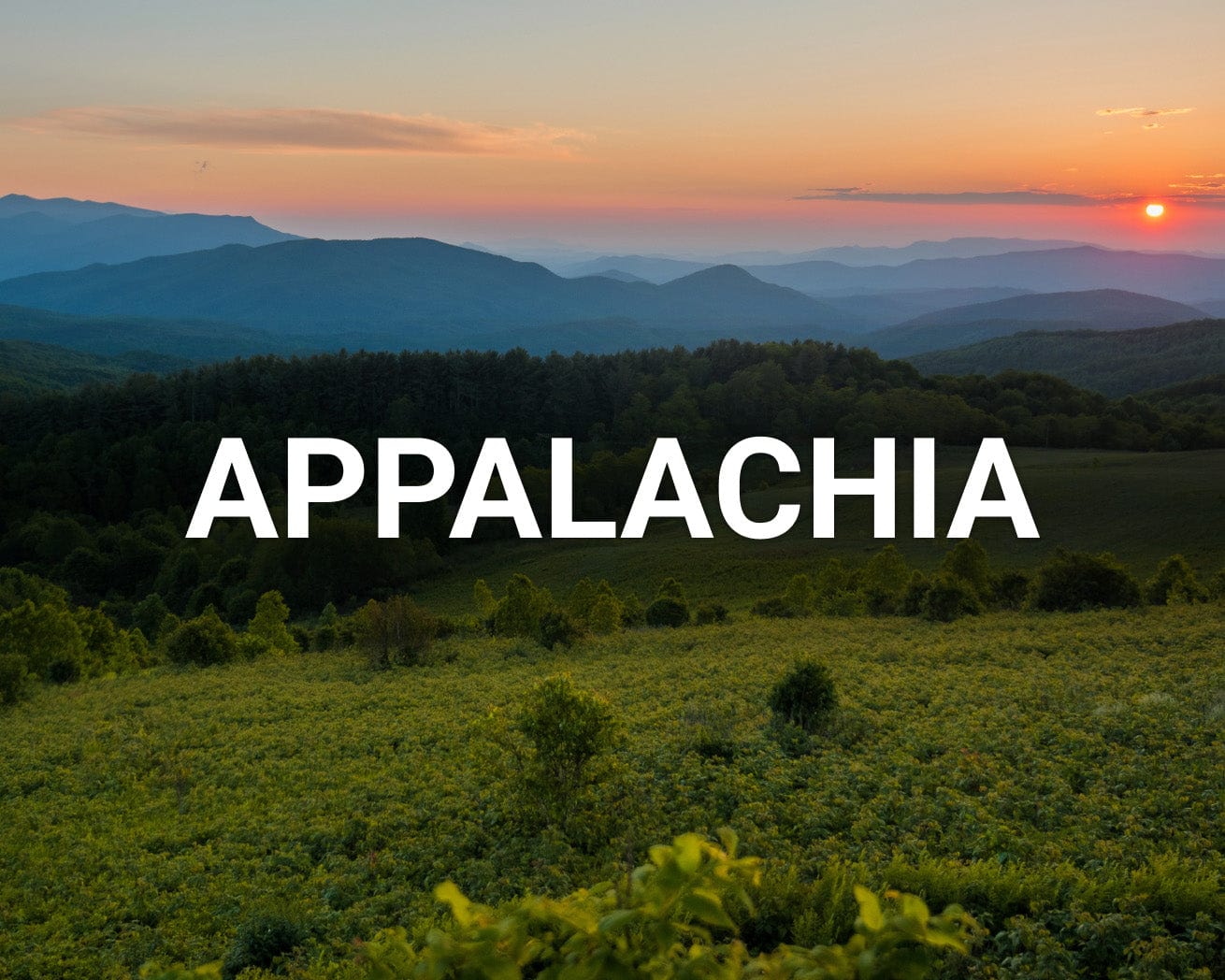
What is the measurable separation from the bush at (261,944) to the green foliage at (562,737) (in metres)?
4.83

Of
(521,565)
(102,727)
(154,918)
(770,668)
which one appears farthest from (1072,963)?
(521,565)

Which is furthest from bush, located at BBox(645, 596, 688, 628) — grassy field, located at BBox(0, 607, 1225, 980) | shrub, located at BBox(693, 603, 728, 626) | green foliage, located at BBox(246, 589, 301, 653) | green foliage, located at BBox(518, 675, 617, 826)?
green foliage, located at BBox(518, 675, 617, 826)

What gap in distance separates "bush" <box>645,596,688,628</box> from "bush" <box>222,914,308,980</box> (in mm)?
39634

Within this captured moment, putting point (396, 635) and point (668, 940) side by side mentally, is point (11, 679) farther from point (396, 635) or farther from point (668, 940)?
point (668, 940)

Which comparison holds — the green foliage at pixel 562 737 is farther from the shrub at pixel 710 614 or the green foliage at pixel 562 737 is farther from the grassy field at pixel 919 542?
the grassy field at pixel 919 542

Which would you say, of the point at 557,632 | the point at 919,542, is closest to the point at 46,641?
the point at 557,632

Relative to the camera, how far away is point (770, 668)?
1220 inches

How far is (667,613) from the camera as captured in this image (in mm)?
51844

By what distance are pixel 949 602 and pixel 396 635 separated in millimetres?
26946

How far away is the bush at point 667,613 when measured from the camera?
51844 millimetres

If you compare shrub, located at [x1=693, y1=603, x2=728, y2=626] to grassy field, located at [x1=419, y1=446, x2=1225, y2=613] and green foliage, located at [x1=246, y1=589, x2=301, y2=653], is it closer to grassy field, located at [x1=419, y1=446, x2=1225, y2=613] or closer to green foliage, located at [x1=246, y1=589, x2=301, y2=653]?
grassy field, located at [x1=419, y1=446, x2=1225, y2=613]

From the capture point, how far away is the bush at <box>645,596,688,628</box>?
51844mm

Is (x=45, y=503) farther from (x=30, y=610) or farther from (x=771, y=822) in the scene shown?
(x=771, y=822)

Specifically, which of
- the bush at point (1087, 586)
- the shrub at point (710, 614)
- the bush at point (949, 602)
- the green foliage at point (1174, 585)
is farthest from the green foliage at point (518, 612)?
the green foliage at point (1174, 585)
